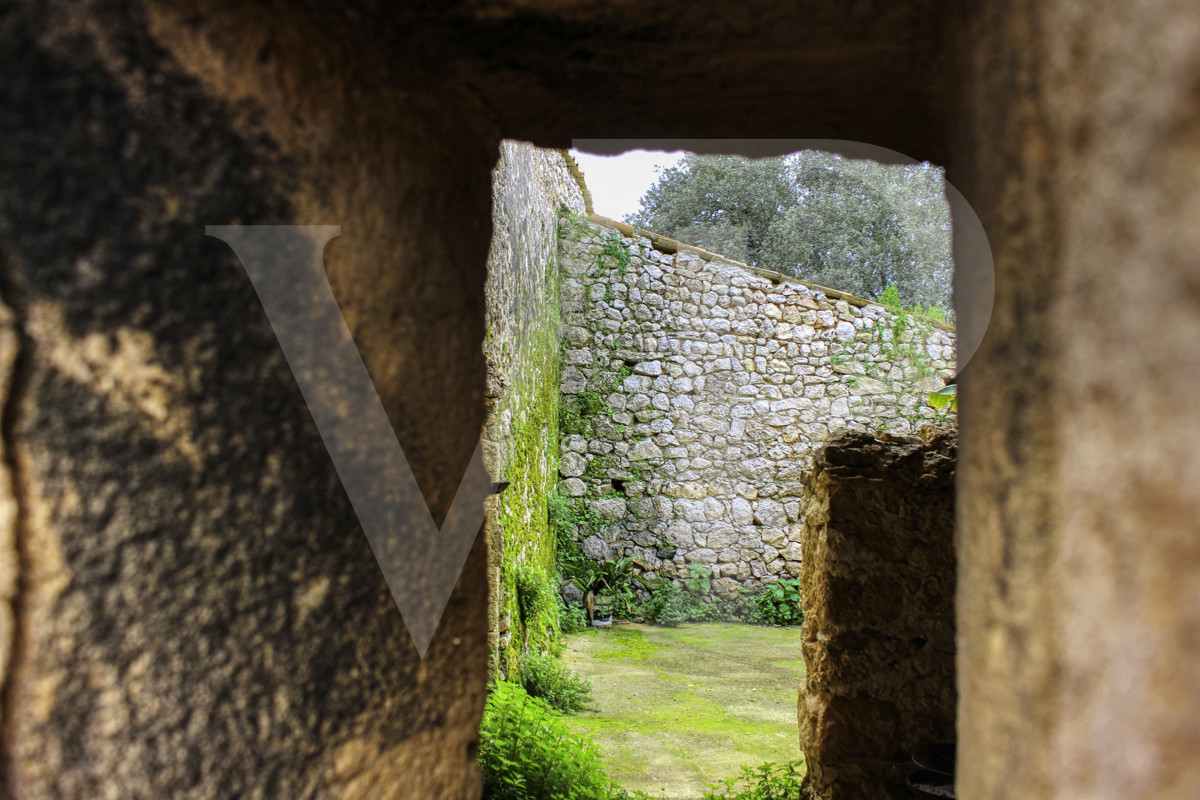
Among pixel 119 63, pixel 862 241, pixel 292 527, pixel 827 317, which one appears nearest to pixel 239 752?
pixel 292 527

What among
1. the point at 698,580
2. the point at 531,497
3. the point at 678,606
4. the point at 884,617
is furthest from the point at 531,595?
the point at 698,580

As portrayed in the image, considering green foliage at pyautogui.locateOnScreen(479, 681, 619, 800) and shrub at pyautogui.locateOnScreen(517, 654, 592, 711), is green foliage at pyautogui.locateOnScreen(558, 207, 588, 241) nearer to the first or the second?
shrub at pyautogui.locateOnScreen(517, 654, 592, 711)

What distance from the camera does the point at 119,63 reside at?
73 centimetres

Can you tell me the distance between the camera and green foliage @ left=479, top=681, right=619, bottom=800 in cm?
268

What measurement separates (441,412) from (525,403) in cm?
420

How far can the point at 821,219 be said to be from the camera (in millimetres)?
13414

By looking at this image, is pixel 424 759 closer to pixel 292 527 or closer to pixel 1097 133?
pixel 292 527

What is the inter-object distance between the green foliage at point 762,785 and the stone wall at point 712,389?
3779 millimetres

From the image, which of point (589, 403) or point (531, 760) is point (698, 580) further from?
point (531, 760)

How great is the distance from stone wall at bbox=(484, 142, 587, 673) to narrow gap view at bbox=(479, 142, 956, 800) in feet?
0.13

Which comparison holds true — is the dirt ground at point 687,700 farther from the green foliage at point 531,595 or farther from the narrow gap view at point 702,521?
the green foliage at point 531,595

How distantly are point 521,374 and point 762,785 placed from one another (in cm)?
291

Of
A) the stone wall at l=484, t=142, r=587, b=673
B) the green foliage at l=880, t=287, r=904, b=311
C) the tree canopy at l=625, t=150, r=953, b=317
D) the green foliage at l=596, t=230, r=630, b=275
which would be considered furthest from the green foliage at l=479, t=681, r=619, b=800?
the tree canopy at l=625, t=150, r=953, b=317

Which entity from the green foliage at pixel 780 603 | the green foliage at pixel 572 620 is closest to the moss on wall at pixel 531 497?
the green foliage at pixel 572 620
